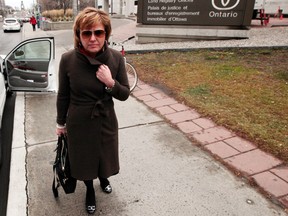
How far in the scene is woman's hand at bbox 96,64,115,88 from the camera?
2.03 metres

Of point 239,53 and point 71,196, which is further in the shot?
point 239,53

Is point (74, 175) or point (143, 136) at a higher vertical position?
point (74, 175)

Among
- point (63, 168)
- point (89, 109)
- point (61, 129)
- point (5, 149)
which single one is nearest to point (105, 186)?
point (63, 168)

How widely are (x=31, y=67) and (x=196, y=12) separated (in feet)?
26.1

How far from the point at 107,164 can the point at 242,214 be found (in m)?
1.35

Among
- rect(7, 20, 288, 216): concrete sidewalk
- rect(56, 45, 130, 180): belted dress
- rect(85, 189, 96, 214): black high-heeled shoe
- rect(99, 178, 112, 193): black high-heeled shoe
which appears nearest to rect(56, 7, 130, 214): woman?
rect(56, 45, 130, 180): belted dress

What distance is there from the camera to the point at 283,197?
9.02 ft

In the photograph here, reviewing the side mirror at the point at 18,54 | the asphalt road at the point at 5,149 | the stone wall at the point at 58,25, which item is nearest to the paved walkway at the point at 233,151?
the asphalt road at the point at 5,149

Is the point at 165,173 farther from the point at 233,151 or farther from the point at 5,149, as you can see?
the point at 5,149

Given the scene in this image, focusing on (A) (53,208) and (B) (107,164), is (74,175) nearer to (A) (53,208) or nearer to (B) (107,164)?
(B) (107,164)

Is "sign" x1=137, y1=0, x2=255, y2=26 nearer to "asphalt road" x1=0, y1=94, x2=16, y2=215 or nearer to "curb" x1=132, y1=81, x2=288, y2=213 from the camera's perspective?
"curb" x1=132, y1=81, x2=288, y2=213

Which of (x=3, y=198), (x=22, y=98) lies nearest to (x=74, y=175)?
(x=3, y=198)

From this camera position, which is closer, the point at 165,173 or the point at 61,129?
the point at 61,129

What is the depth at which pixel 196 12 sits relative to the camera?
1148 cm
